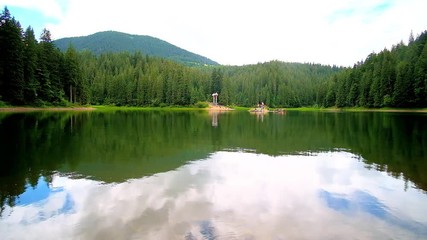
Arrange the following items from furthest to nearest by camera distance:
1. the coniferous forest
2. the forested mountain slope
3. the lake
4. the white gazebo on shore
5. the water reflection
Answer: the white gazebo on shore, the forested mountain slope, the coniferous forest, the lake, the water reflection

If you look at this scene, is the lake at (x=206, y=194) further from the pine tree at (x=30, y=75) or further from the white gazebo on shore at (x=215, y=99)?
the white gazebo on shore at (x=215, y=99)

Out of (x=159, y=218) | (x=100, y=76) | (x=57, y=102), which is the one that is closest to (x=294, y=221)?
(x=159, y=218)

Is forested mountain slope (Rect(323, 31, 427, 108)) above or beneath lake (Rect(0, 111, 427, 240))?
above

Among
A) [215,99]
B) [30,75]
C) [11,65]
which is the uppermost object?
[11,65]

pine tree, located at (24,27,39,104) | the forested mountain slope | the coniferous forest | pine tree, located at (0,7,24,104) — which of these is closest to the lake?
pine tree, located at (0,7,24,104)

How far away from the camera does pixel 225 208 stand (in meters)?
10.9

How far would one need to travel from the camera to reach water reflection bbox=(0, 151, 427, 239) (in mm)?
8961

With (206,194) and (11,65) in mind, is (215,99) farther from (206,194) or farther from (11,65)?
(206,194)

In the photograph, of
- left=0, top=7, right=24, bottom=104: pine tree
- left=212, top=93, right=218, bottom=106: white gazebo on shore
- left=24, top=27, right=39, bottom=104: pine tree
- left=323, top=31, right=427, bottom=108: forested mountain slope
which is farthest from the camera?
left=212, top=93, right=218, bottom=106: white gazebo on shore

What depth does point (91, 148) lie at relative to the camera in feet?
73.5

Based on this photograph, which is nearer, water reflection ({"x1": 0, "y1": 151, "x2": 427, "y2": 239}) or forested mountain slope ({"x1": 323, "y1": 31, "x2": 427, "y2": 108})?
water reflection ({"x1": 0, "y1": 151, "x2": 427, "y2": 239})

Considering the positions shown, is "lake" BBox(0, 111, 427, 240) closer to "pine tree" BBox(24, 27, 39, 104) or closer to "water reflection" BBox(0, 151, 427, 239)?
"water reflection" BBox(0, 151, 427, 239)

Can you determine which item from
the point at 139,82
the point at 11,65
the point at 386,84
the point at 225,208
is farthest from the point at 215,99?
the point at 225,208

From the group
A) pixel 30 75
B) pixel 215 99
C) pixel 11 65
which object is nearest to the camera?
pixel 11 65
